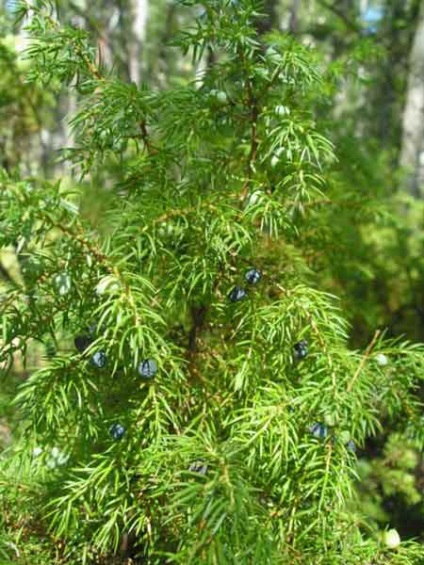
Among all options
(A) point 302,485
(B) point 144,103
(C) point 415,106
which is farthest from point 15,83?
(C) point 415,106

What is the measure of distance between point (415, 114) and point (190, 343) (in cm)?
449

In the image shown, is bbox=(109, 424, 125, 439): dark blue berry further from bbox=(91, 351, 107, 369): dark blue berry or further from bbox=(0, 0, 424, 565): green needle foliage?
bbox=(91, 351, 107, 369): dark blue berry

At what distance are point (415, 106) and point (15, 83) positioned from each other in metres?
3.58

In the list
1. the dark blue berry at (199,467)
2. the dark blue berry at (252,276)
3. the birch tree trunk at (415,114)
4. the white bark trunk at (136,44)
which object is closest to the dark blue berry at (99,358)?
the dark blue berry at (199,467)

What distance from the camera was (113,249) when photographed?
1263mm

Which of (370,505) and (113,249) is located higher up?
(113,249)

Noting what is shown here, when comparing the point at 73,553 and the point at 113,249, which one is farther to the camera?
the point at 73,553

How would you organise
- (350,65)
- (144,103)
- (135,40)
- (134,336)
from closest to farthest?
(134,336), (144,103), (350,65), (135,40)

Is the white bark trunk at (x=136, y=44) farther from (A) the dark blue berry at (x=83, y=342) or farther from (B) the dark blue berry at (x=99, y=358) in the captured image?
(B) the dark blue berry at (x=99, y=358)

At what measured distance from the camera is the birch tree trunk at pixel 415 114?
4957mm

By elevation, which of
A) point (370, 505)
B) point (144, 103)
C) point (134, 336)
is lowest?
point (370, 505)

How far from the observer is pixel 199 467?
1.22m

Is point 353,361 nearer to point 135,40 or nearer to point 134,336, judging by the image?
point 134,336

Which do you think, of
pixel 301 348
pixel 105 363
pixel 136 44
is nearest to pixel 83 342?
pixel 105 363
